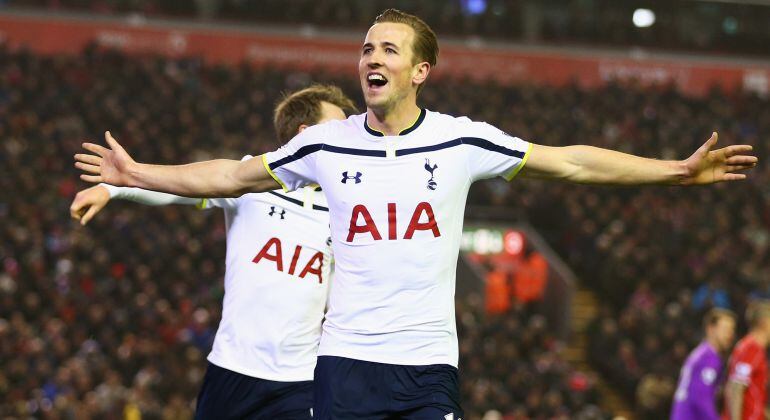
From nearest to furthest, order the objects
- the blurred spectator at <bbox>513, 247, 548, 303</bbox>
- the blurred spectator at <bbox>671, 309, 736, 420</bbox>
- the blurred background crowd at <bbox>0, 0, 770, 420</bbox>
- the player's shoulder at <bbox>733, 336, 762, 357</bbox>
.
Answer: the player's shoulder at <bbox>733, 336, 762, 357</bbox>
the blurred spectator at <bbox>671, 309, 736, 420</bbox>
the blurred background crowd at <bbox>0, 0, 770, 420</bbox>
the blurred spectator at <bbox>513, 247, 548, 303</bbox>

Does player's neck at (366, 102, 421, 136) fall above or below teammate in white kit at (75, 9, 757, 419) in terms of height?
above

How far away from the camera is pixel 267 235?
581 centimetres

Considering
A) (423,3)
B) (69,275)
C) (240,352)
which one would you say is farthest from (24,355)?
(423,3)

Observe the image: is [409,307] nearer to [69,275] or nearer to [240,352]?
[240,352]

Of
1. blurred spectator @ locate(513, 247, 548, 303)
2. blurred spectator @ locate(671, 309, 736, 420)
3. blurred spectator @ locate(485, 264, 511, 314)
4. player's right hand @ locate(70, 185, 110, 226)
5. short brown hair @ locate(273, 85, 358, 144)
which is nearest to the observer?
player's right hand @ locate(70, 185, 110, 226)

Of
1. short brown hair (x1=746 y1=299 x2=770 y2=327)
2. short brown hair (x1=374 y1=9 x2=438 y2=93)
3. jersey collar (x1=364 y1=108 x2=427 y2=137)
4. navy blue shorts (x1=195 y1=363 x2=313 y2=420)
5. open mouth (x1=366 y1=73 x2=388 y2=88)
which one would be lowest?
navy blue shorts (x1=195 y1=363 x2=313 y2=420)

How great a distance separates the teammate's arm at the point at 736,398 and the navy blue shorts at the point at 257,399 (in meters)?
5.06

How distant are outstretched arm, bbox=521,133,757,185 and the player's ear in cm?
54

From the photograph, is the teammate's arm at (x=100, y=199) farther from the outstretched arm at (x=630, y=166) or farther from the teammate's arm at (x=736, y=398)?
the teammate's arm at (x=736, y=398)

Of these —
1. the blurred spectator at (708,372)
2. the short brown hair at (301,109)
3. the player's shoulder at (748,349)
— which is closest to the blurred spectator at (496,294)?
the blurred spectator at (708,372)

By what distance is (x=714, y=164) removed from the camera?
446 cm

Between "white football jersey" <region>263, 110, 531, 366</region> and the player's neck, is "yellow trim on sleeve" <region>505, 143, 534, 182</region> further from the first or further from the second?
the player's neck

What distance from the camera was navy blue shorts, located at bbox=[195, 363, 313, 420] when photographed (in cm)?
565

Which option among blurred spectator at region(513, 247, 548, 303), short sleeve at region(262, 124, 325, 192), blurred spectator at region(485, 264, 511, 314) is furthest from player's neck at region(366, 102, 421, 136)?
blurred spectator at region(513, 247, 548, 303)
